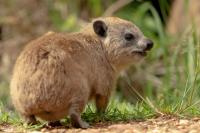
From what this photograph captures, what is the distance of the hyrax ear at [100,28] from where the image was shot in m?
7.70

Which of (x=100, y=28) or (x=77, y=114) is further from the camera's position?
(x=100, y=28)

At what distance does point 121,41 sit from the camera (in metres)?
7.81

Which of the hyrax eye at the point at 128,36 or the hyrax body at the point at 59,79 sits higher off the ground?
the hyrax eye at the point at 128,36

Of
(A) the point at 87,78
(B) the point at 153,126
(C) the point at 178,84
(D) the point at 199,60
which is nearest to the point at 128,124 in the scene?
(B) the point at 153,126

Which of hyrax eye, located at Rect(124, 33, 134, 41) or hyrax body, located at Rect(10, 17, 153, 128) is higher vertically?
hyrax eye, located at Rect(124, 33, 134, 41)

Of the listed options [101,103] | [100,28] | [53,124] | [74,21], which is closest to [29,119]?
[53,124]

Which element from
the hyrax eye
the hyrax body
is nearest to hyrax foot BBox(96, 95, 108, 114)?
the hyrax body

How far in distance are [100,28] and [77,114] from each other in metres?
1.55

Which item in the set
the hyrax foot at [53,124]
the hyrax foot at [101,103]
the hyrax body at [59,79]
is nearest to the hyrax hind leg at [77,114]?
the hyrax body at [59,79]

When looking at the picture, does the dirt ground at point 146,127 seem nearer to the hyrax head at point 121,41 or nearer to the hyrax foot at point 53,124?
the hyrax foot at point 53,124

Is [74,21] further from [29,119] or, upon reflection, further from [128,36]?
[29,119]

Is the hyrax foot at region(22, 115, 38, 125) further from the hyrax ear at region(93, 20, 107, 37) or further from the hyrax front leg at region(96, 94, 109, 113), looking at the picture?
the hyrax ear at region(93, 20, 107, 37)

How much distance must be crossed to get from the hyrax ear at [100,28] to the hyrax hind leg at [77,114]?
1.37 m

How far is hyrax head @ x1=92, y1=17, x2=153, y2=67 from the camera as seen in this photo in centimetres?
770
